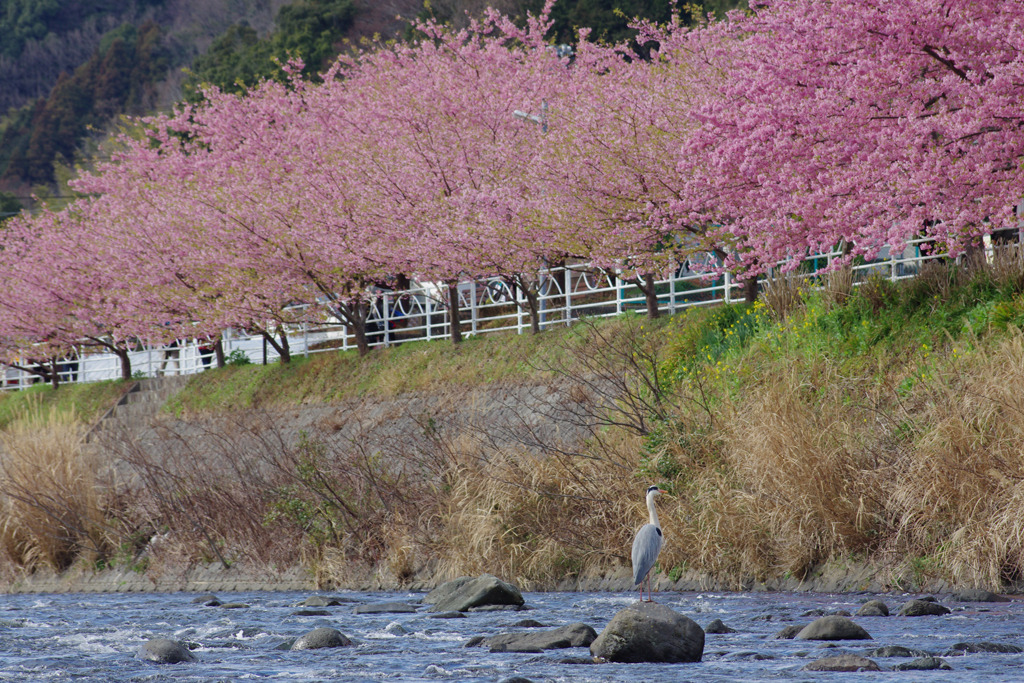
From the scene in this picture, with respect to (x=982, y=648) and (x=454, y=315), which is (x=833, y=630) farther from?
(x=454, y=315)

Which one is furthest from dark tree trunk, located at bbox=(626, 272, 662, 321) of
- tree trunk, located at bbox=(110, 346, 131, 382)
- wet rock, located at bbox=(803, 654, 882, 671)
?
tree trunk, located at bbox=(110, 346, 131, 382)

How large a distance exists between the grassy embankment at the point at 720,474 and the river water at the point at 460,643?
67 centimetres

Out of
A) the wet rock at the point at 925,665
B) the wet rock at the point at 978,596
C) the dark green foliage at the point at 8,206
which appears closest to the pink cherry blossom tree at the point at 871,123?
the wet rock at the point at 978,596

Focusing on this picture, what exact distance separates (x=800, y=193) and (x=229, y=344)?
77.5 feet

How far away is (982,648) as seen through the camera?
26.6 feet

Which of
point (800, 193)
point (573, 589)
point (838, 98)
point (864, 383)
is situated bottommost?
point (573, 589)

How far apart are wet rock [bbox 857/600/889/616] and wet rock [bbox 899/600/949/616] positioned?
0.22 m

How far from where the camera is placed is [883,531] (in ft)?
38.1

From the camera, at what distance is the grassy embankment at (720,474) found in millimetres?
11172

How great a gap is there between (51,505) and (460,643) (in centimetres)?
1182

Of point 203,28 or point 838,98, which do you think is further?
point 203,28

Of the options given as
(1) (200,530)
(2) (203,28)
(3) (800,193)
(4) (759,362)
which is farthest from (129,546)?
(2) (203,28)

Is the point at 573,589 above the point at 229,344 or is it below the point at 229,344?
below

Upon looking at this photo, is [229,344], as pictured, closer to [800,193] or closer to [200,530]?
[200,530]
